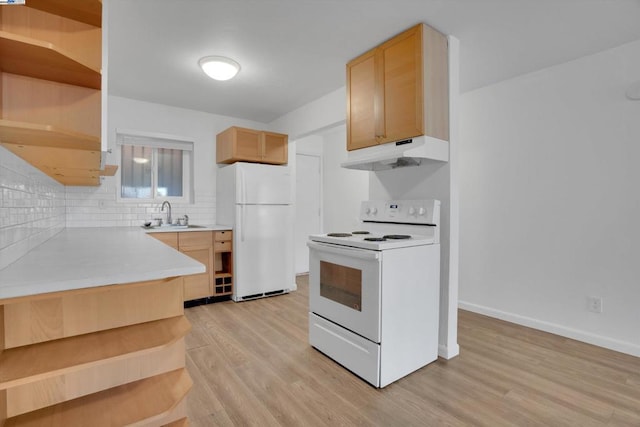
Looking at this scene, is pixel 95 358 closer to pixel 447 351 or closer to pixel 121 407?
pixel 121 407

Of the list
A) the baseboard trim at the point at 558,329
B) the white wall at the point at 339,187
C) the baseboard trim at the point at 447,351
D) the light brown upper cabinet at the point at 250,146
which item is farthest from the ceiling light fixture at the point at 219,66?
the baseboard trim at the point at 558,329

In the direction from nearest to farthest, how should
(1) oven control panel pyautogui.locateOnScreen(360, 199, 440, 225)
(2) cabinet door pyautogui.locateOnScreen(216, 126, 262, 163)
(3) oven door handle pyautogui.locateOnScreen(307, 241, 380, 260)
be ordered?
(3) oven door handle pyautogui.locateOnScreen(307, 241, 380, 260) → (1) oven control panel pyautogui.locateOnScreen(360, 199, 440, 225) → (2) cabinet door pyautogui.locateOnScreen(216, 126, 262, 163)

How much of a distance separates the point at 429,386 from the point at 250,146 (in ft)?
10.3

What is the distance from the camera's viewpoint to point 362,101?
8.72ft

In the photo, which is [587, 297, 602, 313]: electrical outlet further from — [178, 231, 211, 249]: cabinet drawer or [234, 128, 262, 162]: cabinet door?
[178, 231, 211, 249]: cabinet drawer

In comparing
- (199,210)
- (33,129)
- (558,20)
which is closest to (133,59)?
(199,210)

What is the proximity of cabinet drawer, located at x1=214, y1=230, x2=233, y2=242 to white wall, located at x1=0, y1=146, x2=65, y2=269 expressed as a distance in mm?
1906

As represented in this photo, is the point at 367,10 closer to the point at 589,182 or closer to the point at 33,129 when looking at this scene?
the point at 33,129

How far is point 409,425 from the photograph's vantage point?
162cm

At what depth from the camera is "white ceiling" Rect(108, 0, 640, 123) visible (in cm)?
205

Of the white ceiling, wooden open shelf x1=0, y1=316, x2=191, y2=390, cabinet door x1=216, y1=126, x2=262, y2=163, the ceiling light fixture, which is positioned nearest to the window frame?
cabinet door x1=216, y1=126, x2=262, y2=163

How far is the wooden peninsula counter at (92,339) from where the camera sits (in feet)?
2.92

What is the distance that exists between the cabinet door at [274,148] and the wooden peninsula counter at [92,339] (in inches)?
115

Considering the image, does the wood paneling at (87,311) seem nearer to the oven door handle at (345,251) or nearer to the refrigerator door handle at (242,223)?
the oven door handle at (345,251)
